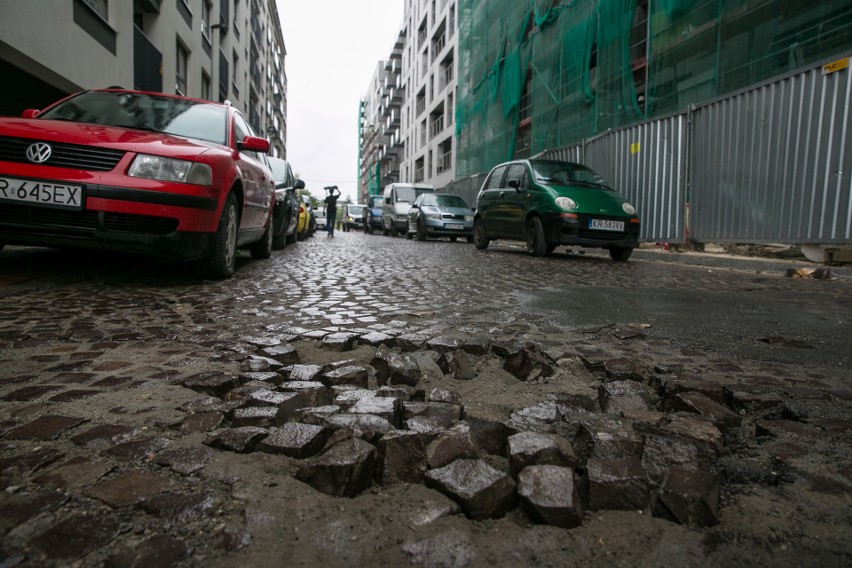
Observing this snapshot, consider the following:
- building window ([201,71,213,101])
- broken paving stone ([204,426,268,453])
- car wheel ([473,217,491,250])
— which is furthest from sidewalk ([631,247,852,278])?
building window ([201,71,213,101])

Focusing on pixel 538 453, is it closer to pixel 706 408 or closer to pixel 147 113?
pixel 706 408

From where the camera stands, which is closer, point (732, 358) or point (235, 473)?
point (235, 473)

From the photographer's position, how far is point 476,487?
1.28 meters

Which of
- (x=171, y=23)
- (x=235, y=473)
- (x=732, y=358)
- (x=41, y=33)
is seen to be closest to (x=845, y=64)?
(x=732, y=358)

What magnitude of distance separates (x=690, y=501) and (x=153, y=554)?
1113mm

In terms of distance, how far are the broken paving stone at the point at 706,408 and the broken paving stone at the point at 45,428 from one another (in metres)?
1.92

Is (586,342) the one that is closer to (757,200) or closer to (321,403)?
(321,403)

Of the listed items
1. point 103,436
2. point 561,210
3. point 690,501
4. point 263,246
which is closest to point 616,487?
point 690,501

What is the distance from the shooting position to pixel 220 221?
4953 millimetres

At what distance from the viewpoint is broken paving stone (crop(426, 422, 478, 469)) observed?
1434mm

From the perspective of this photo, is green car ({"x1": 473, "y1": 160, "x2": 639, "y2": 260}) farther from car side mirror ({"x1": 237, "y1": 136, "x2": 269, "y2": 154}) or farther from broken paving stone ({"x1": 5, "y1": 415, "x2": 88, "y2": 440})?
broken paving stone ({"x1": 5, "y1": 415, "x2": 88, "y2": 440})

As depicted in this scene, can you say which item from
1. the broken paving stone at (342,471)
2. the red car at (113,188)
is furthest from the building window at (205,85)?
the broken paving stone at (342,471)

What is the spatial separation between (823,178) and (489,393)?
24.6 ft

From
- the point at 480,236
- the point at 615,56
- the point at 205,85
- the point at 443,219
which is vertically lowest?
the point at 480,236
